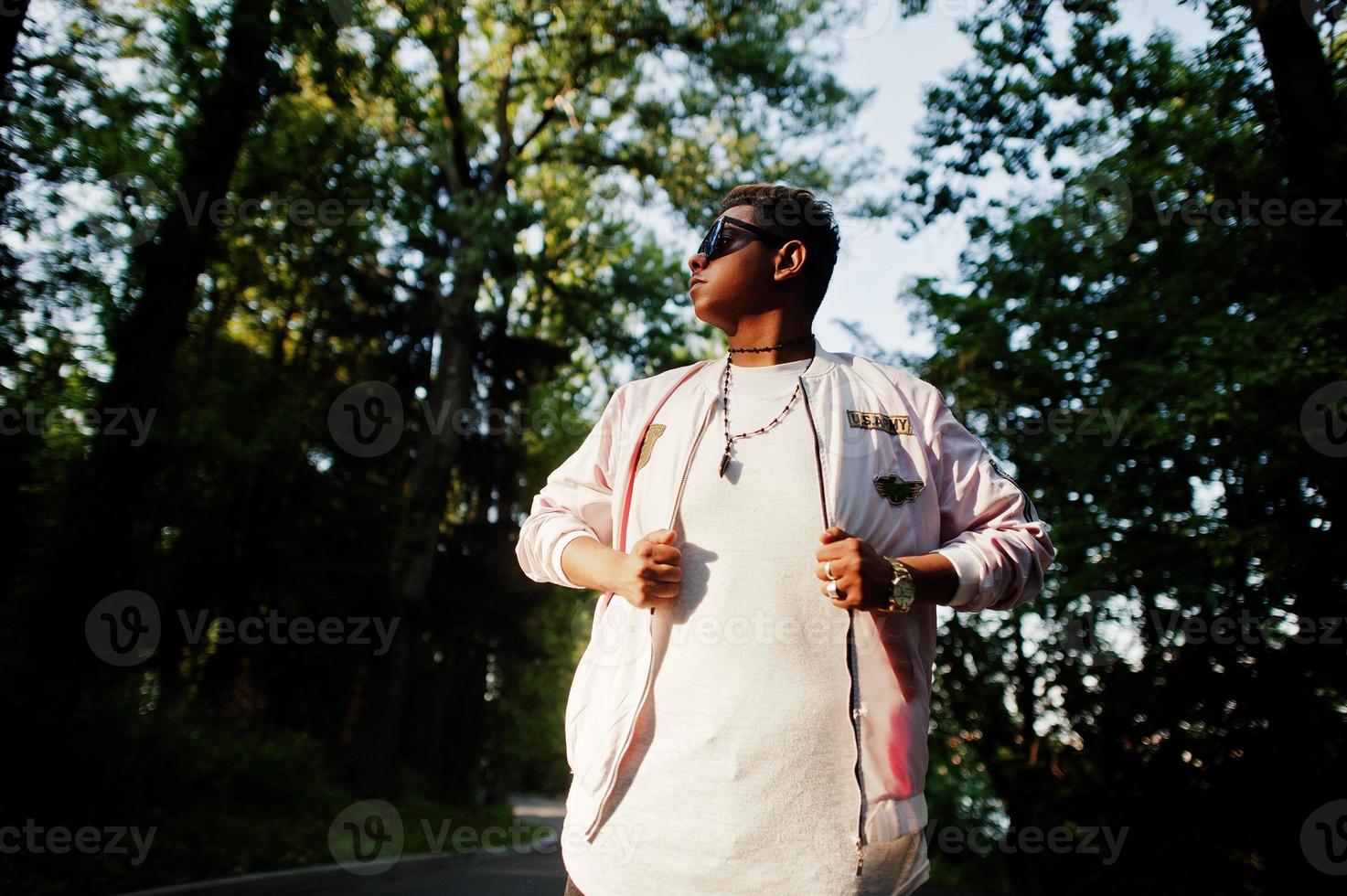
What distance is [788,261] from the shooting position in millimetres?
2621

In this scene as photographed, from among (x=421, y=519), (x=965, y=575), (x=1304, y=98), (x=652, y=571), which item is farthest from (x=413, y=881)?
(x=1304, y=98)

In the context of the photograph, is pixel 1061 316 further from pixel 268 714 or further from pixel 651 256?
pixel 268 714

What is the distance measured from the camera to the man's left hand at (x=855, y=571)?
6.30 feet

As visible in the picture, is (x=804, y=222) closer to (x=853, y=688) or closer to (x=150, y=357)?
(x=853, y=688)

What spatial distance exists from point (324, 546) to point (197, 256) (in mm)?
9691

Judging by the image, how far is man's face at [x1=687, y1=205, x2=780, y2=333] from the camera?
8.55ft

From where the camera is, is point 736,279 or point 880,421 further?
point 736,279

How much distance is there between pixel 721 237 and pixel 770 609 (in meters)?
1.04

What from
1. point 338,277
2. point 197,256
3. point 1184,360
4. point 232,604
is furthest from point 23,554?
point 1184,360

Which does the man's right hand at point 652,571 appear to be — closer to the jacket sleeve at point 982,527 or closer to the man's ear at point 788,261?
the jacket sleeve at point 982,527

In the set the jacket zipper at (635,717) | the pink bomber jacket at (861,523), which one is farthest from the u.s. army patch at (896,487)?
the jacket zipper at (635,717)

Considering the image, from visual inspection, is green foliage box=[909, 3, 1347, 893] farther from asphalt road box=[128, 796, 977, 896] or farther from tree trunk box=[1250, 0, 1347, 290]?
asphalt road box=[128, 796, 977, 896]

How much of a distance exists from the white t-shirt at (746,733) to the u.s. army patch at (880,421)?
0.14 meters

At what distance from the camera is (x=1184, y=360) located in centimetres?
1235
